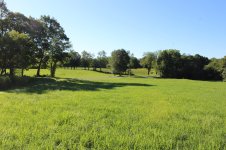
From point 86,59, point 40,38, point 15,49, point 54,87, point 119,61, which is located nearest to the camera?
point 54,87

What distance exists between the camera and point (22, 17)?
4500 centimetres

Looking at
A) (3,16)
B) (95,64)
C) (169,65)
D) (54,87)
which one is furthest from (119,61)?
(54,87)

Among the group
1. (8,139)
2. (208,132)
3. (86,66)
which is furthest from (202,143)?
(86,66)

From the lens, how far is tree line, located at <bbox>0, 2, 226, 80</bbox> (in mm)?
35969

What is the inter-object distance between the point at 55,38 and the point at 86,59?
71.0 m

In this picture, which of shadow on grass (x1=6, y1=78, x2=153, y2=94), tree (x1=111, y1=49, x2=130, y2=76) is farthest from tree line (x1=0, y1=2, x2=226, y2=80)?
shadow on grass (x1=6, y1=78, x2=153, y2=94)

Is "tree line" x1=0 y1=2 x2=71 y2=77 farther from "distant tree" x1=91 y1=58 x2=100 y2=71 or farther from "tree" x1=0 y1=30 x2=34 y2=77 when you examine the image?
"distant tree" x1=91 y1=58 x2=100 y2=71

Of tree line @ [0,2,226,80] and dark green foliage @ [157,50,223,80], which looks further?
dark green foliage @ [157,50,223,80]

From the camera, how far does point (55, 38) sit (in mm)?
54969

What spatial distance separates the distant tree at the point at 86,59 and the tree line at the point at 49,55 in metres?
6.72

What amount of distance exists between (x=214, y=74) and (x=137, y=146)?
95.6 metres

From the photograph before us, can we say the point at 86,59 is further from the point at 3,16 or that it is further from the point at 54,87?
the point at 54,87

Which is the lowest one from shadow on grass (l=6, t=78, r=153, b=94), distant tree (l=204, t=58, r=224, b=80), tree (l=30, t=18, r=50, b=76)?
shadow on grass (l=6, t=78, r=153, b=94)

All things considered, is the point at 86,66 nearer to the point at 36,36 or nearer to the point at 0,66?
the point at 36,36
